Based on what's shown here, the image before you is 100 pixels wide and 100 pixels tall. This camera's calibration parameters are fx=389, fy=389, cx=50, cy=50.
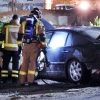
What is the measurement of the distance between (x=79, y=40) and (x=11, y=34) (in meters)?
1.64

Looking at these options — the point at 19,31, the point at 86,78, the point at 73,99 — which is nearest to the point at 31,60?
the point at 19,31

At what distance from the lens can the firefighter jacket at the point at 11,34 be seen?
9.30 metres

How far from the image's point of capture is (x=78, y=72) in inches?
346

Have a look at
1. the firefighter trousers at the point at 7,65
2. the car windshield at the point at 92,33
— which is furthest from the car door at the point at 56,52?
the firefighter trousers at the point at 7,65

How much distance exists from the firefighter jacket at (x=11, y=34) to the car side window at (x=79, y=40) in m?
1.38

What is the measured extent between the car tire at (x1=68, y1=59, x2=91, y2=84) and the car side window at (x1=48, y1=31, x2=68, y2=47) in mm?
712

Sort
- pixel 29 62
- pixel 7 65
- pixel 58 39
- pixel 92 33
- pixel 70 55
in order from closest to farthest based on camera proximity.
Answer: pixel 29 62, pixel 70 55, pixel 92 33, pixel 7 65, pixel 58 39

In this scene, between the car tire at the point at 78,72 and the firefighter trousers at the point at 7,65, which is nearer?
the car tire at the point at 78,72

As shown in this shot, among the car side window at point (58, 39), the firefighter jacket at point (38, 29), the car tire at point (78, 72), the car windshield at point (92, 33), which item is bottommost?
the car tire at point (78, 72)

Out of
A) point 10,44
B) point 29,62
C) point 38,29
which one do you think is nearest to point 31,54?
point 29,62

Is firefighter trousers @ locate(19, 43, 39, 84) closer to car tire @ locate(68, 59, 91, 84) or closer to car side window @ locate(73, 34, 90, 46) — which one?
car tire @ locate(68, 59, 91, 84)

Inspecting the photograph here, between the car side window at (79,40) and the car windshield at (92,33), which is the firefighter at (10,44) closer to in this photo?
the car side window at (79,40)

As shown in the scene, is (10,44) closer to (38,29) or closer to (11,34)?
(11,34)

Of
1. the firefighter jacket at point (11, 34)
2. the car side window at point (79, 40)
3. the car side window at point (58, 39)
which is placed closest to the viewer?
the car side window at point (79, 40)
